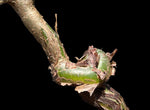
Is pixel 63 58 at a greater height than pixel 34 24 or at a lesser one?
lesser

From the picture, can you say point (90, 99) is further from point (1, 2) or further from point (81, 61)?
point (1, 2)

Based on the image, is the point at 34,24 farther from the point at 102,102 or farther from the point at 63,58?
the point at 102,102

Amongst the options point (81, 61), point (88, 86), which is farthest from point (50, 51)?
point (88, 86)

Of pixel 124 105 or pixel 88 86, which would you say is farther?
pixel 124 105

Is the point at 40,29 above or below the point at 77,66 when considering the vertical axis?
above

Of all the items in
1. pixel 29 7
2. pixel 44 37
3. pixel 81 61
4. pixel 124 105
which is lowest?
pixel 124 105

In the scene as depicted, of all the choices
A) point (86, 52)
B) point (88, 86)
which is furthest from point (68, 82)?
point (86, 52)
